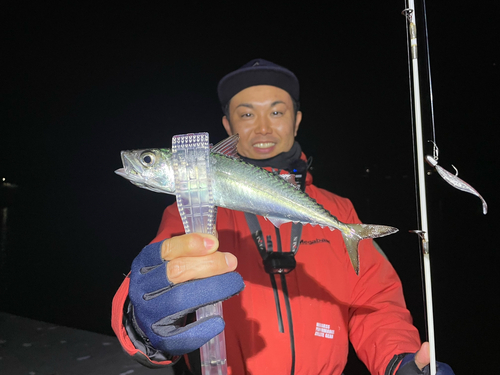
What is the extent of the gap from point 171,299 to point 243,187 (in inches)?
23.2

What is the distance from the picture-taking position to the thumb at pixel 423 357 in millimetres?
1668

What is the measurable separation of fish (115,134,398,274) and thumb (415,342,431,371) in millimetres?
778

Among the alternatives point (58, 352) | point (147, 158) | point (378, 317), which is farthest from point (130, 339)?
point (58, 352)

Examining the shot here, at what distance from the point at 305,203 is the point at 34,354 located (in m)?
4.94

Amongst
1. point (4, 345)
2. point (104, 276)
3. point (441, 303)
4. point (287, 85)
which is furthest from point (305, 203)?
point (104, 276)

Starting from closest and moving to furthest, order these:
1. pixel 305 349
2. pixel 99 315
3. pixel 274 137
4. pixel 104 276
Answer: pixel 305 349
pixel 274 137
pixel 99 315
pixel 104 276

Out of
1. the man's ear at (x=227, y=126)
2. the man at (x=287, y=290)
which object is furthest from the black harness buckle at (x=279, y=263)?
the man's ear at (x=227, y=126)

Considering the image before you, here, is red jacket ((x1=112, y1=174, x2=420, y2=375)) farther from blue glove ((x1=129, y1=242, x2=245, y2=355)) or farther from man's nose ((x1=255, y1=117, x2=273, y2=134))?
blue glove ((x1=129, y1=242, x2=245, y2=355))

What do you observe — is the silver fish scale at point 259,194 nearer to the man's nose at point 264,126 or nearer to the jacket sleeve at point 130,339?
the jacket sleeve at point 130,339

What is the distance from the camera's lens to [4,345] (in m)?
4.49

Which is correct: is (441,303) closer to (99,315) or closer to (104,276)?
(99,315)

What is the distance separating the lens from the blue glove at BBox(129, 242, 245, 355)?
131 centimetres

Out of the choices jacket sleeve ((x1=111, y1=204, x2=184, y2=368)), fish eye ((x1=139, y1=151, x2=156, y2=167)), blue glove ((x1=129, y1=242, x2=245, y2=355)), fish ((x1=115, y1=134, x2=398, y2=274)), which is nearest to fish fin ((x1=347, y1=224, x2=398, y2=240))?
fish ((x1=115, y1=134, x2=398, y2=274))

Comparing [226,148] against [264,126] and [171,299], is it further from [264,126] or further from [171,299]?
[264,126]
